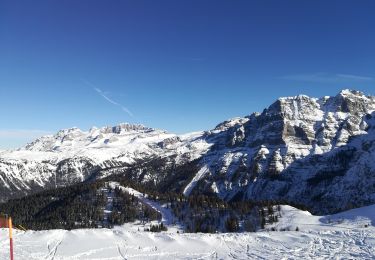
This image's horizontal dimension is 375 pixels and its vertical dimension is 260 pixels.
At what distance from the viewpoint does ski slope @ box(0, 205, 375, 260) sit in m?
55.2

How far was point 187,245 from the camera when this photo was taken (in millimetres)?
61750

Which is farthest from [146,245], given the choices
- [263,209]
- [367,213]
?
[263,209]

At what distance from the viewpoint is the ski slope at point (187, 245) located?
5522cm

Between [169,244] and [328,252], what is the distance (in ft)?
69.8

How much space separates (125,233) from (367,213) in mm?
55386

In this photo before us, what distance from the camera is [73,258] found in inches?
2165

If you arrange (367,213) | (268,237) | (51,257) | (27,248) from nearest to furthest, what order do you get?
(51,257) < (27,248) < (268,237) < (367,213)

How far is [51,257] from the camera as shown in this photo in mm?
54781

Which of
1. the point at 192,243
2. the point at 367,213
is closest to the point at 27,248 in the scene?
the point at 192,243

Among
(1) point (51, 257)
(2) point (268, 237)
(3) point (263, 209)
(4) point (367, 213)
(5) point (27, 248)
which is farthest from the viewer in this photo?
(3) point (263, 209)

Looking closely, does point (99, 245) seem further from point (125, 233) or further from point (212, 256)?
point (212, 256)

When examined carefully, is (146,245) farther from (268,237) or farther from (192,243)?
Result: (268,237)

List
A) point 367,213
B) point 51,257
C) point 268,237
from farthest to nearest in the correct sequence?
1. point 367,213
2. point 268,237
3. point 51,257

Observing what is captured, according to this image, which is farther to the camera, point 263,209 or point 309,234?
point 263,209
